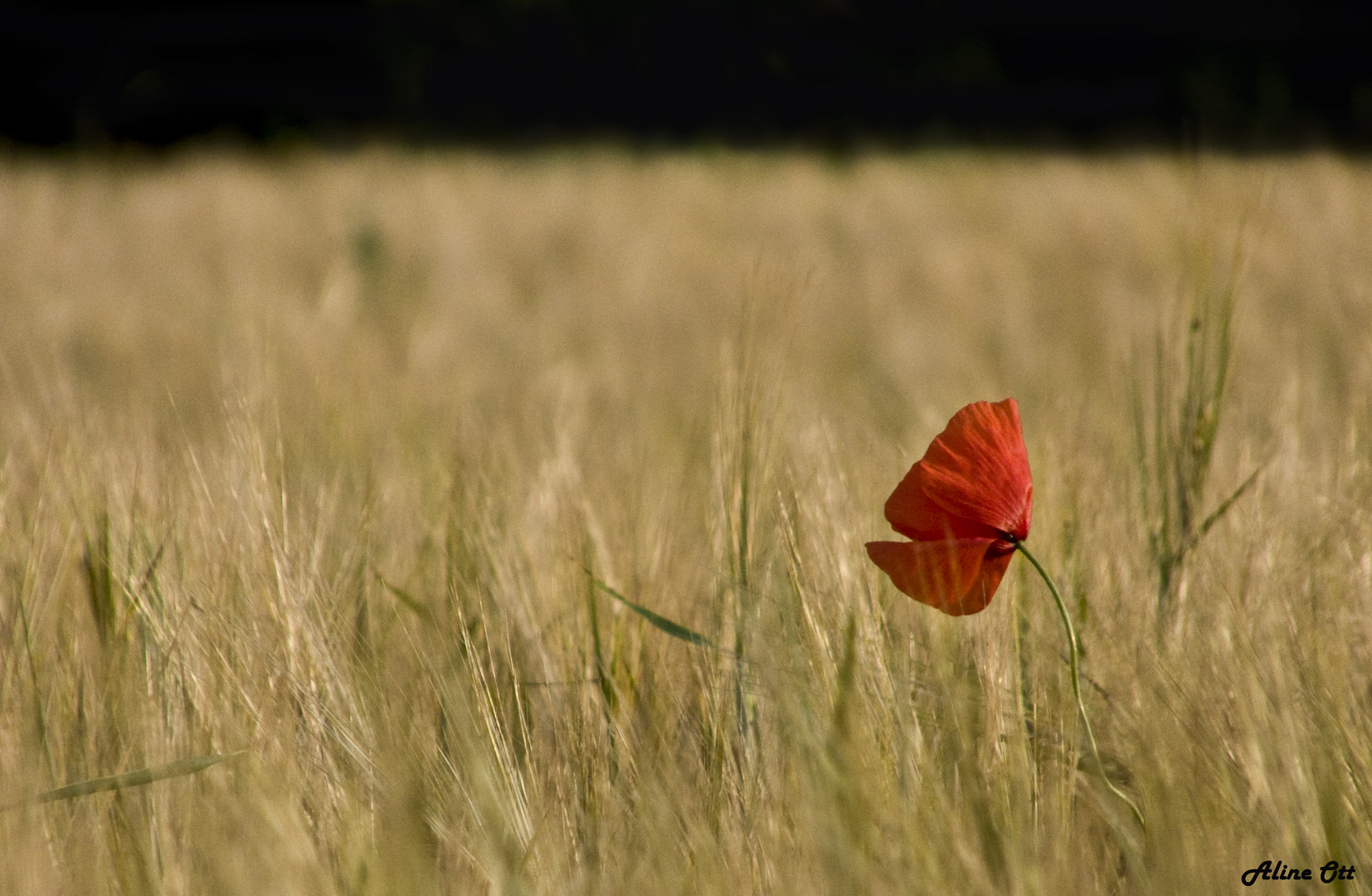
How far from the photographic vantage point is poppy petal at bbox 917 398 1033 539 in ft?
1.89

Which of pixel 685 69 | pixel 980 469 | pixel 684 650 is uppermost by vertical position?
pixel 685 69

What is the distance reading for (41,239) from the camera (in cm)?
294

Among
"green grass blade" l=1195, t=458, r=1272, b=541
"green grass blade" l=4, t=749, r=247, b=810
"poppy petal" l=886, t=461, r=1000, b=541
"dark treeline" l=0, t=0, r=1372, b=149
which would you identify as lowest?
"green grass blade" l=4, t=749, r=247, b=810

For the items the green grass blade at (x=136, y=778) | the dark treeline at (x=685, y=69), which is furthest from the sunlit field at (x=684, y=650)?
the dark treeline at (x=685, y=69)

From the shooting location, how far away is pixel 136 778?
587 millimetres

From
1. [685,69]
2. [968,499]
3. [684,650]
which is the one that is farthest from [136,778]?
[685,69]

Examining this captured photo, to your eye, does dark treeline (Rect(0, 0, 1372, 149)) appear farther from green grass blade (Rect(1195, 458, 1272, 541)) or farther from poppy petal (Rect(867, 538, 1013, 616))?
poppy petal (Rect(867, 538, 1013, 616))

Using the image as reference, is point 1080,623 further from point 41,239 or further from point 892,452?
point 41,239

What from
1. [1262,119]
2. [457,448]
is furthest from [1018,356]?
[1262,119]

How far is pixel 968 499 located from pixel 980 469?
17 mm

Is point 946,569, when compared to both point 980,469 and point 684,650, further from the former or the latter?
point 684,650

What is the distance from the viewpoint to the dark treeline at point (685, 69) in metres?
A: 5.90

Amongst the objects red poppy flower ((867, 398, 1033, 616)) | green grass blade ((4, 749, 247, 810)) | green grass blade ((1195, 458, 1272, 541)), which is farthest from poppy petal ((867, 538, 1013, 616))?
green grass blade ((4, 749, 247, 810))

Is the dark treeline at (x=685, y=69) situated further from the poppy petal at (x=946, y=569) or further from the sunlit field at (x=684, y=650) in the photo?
the poppy petal at (x=946, y=569)
